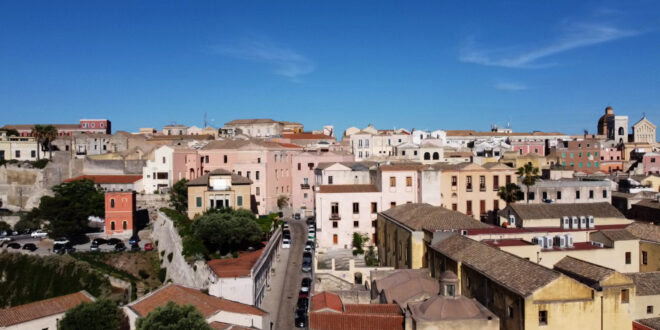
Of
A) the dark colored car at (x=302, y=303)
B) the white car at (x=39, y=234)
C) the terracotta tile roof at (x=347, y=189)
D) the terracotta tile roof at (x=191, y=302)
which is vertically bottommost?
the dark colored car at (x=302, y=303)

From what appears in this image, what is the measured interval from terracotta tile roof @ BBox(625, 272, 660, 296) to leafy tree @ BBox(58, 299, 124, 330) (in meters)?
27.4

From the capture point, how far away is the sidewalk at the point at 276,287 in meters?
34.6

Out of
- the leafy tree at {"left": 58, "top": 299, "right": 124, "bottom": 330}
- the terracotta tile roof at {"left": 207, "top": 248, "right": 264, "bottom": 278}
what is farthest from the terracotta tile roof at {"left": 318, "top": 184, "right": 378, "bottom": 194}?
the leafy tree at {"left": 58, "top": 299, "right": 124, "bottom": 330}

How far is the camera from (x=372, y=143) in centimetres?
8294

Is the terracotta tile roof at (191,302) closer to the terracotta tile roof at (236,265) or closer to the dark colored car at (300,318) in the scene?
the terracotta tile roof at (236,265)

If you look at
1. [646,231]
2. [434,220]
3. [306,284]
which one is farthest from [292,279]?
[646,231]

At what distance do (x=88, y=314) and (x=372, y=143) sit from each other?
188 ft

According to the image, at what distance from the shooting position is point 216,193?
50031 mm

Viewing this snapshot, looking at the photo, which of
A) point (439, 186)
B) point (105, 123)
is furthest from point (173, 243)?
point (105, 123)

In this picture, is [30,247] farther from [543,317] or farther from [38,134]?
[543,317]

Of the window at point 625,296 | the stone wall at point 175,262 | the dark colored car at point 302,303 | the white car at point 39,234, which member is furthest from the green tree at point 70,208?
the window at point 625,296

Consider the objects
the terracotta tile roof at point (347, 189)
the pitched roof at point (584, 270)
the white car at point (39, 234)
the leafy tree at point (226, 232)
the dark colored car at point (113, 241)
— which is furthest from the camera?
the white car at point (39, 234)

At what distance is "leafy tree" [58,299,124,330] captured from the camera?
30141mm

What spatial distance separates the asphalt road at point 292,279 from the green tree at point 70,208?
19764 millimetres
